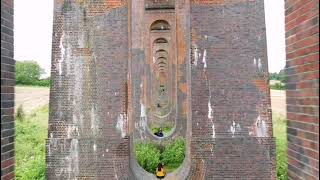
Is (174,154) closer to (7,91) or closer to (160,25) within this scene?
(160,25)

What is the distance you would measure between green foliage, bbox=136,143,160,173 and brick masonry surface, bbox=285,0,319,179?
9.43 metres

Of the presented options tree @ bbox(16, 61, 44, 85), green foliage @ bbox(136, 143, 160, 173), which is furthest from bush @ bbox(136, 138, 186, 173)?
tree @ bbox(16, 61, 44, 85)

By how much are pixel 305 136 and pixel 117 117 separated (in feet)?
17.0

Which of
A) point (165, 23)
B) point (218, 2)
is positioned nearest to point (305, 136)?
point (218, 2)

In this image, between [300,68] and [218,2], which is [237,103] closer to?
[218,2]

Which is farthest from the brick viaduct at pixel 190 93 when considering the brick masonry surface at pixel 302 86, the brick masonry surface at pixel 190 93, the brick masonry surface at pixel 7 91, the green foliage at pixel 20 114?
the green foliage at pixel 20 114

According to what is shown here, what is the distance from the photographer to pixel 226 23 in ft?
25.3

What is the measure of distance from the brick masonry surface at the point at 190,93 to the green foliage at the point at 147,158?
456 cm

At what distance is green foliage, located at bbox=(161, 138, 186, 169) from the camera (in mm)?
13688

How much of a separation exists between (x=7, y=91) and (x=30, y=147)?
573 inches

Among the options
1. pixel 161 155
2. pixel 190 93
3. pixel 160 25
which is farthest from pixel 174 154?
pixel 160 25

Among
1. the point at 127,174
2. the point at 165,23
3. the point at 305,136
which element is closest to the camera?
the point at 305,136

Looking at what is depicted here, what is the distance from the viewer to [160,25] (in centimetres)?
1972

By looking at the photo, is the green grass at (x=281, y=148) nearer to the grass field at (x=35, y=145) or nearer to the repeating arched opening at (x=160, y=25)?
the grass field at (x=35, y=145)
